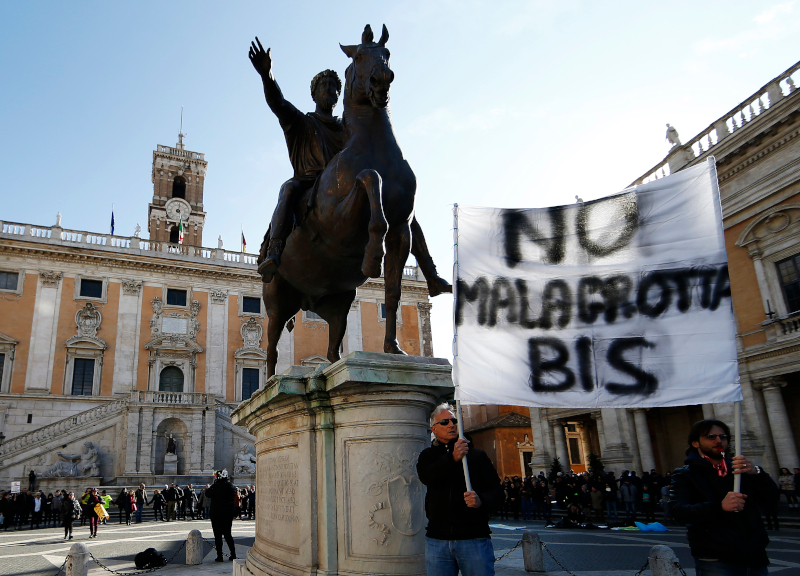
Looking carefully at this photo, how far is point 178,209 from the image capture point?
42.3m

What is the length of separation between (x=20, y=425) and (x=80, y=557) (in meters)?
24.8

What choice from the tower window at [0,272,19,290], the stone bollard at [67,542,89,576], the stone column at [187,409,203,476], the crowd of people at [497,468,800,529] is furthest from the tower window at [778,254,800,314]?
the tower window at [0,272,19,290]

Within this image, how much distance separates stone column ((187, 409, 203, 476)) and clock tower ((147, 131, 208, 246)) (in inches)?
753


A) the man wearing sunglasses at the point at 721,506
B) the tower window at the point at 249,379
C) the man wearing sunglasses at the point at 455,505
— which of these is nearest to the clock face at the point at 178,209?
the tower window at the point at 249,379

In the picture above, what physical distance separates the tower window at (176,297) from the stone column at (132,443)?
27.2ft

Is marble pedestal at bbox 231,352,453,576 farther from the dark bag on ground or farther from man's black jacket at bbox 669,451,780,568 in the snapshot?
the dark bag on ground

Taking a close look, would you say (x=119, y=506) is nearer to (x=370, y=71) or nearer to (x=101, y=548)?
(x=101, y=548)

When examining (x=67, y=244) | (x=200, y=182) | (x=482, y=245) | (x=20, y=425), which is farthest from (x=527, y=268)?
(x=200, y=182)

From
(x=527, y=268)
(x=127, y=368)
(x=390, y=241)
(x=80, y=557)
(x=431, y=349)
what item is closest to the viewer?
(x=527, y=268)

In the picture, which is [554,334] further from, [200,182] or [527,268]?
[200,182]

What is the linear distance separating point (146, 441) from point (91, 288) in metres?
10.2

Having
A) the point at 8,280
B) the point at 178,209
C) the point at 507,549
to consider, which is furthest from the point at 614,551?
the point at 178,209

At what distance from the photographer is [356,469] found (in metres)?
3.40

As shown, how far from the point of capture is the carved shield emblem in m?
3.24
